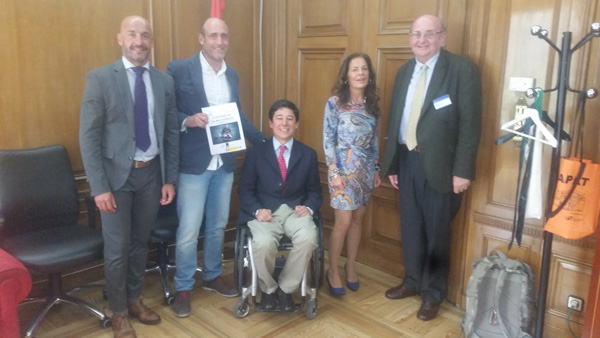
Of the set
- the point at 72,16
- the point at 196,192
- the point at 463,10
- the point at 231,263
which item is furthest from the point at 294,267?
the point at 72,16

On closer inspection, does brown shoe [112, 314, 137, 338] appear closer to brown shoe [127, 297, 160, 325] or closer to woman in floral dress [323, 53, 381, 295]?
brown shoe [127, 297, 160, 325]

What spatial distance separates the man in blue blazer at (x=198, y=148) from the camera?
8.31 ft

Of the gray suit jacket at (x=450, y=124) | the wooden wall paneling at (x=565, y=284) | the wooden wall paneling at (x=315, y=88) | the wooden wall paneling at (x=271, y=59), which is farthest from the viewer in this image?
the wooden wall paneling at (x=271, y=59)

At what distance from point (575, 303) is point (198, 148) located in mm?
2052

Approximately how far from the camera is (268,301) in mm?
2549

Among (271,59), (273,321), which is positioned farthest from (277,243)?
(271,59)

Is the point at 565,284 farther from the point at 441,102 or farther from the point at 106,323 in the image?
the point at 106,323

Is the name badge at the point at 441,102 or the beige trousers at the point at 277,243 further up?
the name badge at the point at 441,102

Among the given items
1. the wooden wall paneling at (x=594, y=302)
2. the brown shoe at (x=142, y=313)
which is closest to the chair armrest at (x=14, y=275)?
the brown shoe at (x=142, y=313)

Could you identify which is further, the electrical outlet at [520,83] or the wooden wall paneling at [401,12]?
the wooden wall paneling at [401,12]

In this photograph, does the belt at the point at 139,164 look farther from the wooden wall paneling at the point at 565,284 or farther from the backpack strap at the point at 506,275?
the wooden wall paneling at the point at 565,284

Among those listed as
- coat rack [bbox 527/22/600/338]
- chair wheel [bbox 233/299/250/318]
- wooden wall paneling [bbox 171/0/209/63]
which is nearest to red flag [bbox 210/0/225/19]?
wooden wall paneling [bbox 171/0/209/63]

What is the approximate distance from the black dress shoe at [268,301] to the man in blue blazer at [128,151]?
588 mm

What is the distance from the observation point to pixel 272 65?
3.65m
